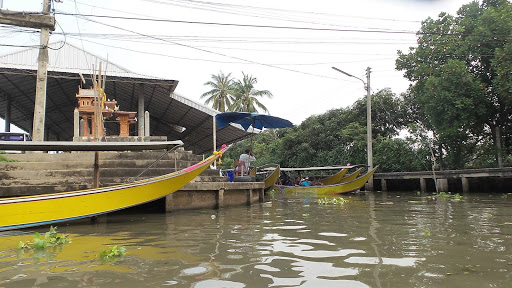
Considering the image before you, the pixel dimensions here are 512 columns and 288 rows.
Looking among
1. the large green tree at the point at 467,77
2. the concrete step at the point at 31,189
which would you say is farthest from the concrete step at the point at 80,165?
the large green tree at the point at 467,77

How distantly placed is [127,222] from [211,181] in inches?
111

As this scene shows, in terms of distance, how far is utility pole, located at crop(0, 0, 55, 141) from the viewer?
9.27 m

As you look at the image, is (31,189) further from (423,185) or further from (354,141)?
(354,141)

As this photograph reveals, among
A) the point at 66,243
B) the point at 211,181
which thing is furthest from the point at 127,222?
the point at 211,181

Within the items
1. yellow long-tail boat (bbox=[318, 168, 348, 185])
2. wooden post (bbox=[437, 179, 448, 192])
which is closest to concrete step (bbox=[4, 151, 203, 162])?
yellow long-tail boat (bbox=[318, 168, 348, 185])

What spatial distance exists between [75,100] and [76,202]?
46.6 feet

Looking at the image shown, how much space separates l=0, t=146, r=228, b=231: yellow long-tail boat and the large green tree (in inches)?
480

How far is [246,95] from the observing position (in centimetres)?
3052

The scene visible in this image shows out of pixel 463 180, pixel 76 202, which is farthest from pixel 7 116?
pixel 463 180

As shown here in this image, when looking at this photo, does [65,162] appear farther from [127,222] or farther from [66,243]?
[66,243]

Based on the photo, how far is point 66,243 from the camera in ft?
14.9

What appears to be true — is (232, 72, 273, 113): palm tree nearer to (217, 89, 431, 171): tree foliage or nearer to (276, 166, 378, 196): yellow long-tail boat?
(217, 89, 431, 171): tree foliage

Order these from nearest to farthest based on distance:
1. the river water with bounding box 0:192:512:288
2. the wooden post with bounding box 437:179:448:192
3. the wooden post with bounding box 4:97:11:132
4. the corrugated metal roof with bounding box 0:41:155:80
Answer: the river water with bounding box 0:192:512:288 < the corrugated metal roof with bounding box 0:41:155:80 < the wooden post with bounding box 4:97:11:132 < the wooden post with bounding box 437:179:448:192

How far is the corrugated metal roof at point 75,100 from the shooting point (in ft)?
44.1
